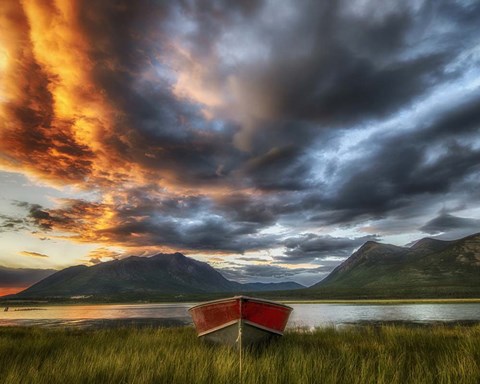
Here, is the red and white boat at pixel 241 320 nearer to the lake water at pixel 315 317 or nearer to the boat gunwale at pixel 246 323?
the boat gunwale at pixel 246 323

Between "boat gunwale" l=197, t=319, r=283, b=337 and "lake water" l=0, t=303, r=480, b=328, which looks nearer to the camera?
"boat gunwale" l=197, t=319, r=283, b=337

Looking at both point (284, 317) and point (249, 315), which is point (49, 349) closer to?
point (249, 315)

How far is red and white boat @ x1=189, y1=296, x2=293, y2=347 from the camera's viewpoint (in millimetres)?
11906

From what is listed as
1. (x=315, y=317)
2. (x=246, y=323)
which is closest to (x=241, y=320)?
(x=246, y=323)

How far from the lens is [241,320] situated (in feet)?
38.4

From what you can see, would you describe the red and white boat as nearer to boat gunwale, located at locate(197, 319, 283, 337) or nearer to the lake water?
boat gunwale, located at locate(197, 319, 283, 337)

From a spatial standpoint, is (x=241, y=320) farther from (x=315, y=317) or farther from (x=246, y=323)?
(x=315, y=317)

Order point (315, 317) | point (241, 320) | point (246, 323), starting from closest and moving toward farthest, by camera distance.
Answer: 1. point (241, 320)
2. point (246, 323)
3. point (315, 317)

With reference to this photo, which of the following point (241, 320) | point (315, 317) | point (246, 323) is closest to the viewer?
point (241, 320)

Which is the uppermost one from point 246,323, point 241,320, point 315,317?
point 241,320

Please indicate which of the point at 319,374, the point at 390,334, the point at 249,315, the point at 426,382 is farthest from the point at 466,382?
the point at 390,334

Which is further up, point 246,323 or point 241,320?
point 241,320

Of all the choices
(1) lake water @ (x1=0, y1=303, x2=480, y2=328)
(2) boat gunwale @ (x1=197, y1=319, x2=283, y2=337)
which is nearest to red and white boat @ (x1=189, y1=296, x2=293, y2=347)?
(2) boat gunwale @ (x1=197, y1=319, x2=283, y2=337)

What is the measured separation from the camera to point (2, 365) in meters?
8.77
